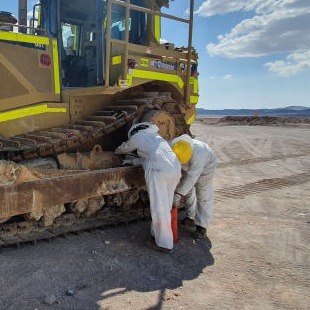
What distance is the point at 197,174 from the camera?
4.87 meters

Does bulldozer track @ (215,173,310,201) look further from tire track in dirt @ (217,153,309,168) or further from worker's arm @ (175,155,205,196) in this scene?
worker's arm @ (175,155,205,196)

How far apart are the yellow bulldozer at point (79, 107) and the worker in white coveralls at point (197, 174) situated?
17.9 inches

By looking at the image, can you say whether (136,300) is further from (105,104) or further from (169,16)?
(169,16)

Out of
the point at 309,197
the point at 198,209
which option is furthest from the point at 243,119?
the point at 198,209

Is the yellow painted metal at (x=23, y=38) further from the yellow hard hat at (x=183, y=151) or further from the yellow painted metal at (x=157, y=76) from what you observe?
the yellow hard hat at (x=183, y=151)

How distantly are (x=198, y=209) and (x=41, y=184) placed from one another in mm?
2048

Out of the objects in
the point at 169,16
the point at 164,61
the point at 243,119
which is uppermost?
the point at 169,16

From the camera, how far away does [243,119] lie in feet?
110

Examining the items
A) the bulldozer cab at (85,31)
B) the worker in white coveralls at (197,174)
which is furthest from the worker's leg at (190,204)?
the bulldozer cab at (85,31)

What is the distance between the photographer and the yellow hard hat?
479 centimetres

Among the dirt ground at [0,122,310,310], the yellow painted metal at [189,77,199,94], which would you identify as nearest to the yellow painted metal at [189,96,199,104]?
the yellow painted metal at [189,77,199,94]

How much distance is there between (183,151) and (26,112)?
5.71 feet

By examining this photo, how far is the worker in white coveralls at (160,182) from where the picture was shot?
14.4ft

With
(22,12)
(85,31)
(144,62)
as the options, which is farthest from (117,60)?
(22,12)
